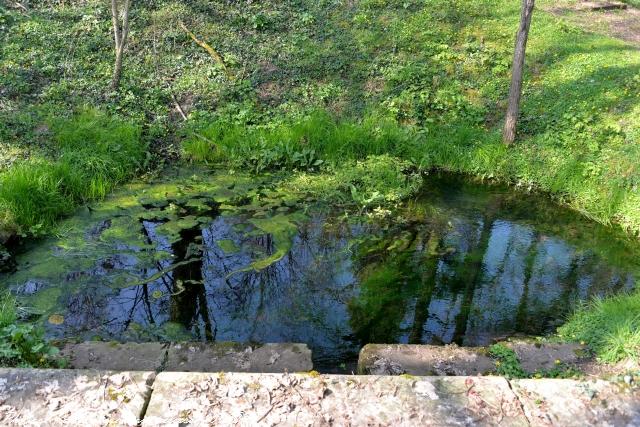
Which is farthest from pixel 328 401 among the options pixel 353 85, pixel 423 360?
pixel 353 85

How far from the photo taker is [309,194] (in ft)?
25.4

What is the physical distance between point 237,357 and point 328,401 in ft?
4.08

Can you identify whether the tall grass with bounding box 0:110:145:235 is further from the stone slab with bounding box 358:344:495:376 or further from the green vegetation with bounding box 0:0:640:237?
the stone slab with bounding box 358:344:495:376

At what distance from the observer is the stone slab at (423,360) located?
385 cm

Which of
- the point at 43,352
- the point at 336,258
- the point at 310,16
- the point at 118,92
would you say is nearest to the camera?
the point at 43,352

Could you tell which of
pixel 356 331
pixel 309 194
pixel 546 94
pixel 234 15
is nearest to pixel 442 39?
pixel 546 94

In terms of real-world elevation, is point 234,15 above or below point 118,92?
above

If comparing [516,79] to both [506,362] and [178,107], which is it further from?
[506,362]

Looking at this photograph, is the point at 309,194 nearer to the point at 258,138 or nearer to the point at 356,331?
the point at 258,138

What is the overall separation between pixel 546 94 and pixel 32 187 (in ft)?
26.7

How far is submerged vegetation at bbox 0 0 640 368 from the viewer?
297 inches

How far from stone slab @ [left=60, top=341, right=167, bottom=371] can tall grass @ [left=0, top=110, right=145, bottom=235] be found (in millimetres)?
2897

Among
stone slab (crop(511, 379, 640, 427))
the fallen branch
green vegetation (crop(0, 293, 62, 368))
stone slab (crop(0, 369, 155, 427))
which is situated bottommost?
green vegetation (crop(0, 293, 62, 368))

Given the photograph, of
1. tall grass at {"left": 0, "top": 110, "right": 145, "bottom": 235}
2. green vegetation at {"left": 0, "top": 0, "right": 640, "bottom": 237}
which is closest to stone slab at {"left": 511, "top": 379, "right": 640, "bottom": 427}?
green vegetation at {"left": 0, "top": 0, "right": 640, "bottom": 237}
